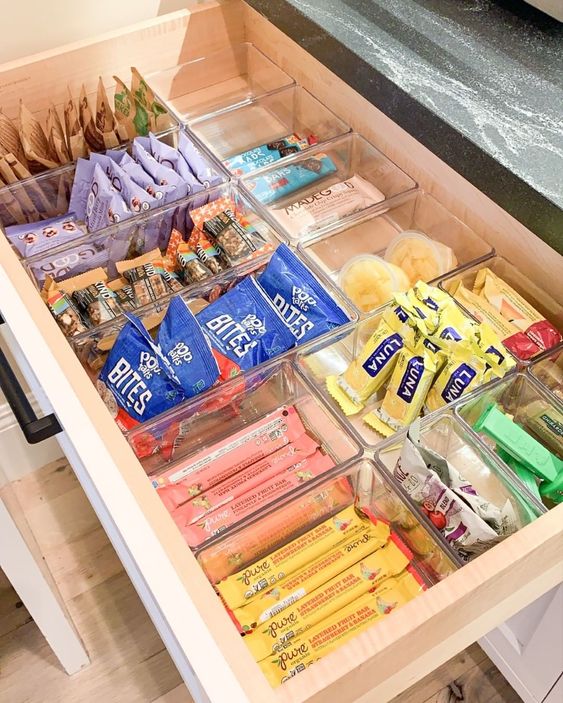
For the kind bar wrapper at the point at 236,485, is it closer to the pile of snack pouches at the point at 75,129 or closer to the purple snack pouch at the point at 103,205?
the purple snack pouch at the point at 103,205

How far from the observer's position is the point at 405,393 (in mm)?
967

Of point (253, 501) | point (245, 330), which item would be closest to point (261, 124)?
point (245, 330)

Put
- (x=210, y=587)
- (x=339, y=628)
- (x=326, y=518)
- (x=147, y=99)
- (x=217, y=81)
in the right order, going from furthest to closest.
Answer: (x=217, y=81) < (x=147, y=99) < (x=326, y=518) < (x=339, y=628) < (x=210, y=587)

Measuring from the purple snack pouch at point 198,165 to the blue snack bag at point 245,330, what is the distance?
0.86ft

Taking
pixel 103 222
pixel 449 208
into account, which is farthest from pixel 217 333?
pixel 449 208

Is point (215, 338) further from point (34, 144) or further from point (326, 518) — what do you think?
point (34, 144)

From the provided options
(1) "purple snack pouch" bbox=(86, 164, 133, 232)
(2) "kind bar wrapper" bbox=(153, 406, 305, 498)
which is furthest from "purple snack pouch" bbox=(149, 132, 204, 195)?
(2) "kind bar wrapper" bbox=(153, 406, 305, 498)

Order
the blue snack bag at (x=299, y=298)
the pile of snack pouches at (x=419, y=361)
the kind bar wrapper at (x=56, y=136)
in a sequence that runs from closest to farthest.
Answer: the pile of snack pouches at (x=419, y=361), the blue snack bag at (x=299, y=298), the kind bar wrapper at (x=56, y=136)

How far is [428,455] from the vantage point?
84cm

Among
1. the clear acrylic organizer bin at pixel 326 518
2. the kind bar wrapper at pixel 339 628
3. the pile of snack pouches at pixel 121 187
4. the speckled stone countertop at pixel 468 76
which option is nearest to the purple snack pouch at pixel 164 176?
the pile of snack pouches at pixel 121 187

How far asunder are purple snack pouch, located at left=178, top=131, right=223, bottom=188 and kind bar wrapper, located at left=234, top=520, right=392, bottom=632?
620 mm

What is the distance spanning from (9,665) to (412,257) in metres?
1.16

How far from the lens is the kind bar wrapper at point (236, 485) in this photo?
940 millimetres

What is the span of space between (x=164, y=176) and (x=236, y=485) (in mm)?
540
